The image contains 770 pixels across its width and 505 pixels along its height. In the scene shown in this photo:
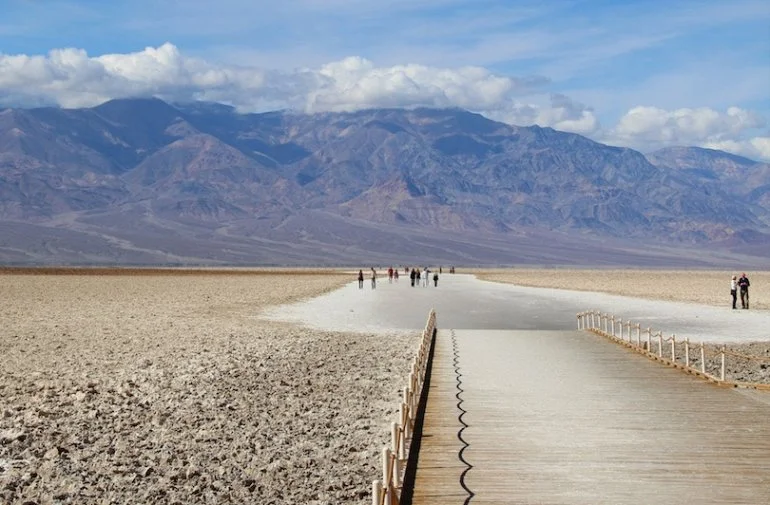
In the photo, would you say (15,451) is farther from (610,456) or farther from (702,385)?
(702,385)

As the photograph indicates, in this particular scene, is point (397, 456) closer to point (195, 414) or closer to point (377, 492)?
point (377, 492)

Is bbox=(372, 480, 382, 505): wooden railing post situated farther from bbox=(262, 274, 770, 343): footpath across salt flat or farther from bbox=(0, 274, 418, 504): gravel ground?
bbox=(262, 274, 770, 343): footpath across salt flat

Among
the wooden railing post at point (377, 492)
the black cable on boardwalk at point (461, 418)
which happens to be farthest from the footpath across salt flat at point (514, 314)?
the wooden railing post at point (377, 492)

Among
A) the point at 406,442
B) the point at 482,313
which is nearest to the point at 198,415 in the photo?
the point at 406,442

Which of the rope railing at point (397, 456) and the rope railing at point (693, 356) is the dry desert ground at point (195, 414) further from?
the rope railing at point (693, 356)

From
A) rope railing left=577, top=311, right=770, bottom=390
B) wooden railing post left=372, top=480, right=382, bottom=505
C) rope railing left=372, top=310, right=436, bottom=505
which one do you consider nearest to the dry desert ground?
rope railing left=372, top=310, right=436, bottom=505

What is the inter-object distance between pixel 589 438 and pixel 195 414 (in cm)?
780

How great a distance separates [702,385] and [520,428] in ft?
20.9

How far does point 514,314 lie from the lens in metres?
42.6

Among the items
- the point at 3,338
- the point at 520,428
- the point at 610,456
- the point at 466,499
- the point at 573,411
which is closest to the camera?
the point at 466,499

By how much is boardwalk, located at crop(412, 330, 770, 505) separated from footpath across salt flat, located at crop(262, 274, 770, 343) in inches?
526

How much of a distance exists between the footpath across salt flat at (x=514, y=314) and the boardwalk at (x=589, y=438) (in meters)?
13.4

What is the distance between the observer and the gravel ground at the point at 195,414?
1327cm

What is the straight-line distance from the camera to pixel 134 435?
15750 mm
